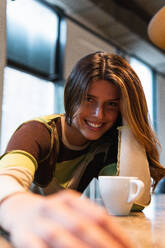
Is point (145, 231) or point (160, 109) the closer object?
point (145, 231)

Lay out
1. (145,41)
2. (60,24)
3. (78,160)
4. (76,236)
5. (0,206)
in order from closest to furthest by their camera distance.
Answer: (76,236) → (0,206) → (78,160) → (60,24) → (145,41)

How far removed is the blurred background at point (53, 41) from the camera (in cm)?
338

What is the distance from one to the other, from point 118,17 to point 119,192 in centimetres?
371

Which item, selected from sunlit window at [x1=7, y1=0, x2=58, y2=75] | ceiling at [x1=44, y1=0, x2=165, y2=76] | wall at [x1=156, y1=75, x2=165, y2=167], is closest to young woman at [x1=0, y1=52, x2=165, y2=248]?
sunlit window at [x1=7, y1=0, x2=58, y2=75]

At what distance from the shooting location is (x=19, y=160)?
642 mm

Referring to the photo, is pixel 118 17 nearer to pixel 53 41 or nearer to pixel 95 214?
pixel 53 41

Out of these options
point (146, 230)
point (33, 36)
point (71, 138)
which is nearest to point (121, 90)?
point (71, 138)

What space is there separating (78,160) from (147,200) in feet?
0.81

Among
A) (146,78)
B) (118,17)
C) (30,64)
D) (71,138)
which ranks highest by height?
(118,17)

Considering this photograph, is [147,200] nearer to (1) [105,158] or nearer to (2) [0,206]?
(1) [105,158]

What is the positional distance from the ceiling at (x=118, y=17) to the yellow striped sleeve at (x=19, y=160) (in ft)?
10.8

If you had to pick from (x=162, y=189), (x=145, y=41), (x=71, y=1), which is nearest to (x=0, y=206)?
(x=162, y=189)

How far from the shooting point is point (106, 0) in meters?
3.88

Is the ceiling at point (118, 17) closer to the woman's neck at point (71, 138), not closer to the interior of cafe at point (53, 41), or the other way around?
the interior of cafe at point (53, 41)
